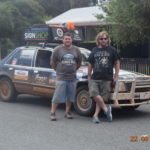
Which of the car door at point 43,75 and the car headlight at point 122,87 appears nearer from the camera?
the car headlight at point 122,87

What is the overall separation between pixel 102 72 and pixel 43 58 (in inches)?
96.4

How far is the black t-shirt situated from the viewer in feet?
31.7

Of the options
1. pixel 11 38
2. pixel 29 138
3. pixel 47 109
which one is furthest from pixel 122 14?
pixel 11 38

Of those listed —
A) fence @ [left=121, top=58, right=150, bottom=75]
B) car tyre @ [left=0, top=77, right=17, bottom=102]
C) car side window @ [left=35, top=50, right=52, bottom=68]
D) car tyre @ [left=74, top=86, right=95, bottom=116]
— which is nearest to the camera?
car tyre @ [left=74, top=86, right=95, bottom=116]

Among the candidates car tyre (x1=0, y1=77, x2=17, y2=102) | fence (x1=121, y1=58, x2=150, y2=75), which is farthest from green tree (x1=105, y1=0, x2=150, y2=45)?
car tyre (x1=0, y1=77, x2=17, y2=102)

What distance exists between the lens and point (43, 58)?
1168 cm

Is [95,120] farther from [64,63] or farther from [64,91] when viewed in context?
[64,63]

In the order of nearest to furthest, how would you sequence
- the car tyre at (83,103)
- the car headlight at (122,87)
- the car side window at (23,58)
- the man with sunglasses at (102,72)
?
the man with sunglasses at (102,72)
the car headlight at (122,87)
the car tyre at (83,103)
the car side window at (23,58)

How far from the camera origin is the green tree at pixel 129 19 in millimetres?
17734

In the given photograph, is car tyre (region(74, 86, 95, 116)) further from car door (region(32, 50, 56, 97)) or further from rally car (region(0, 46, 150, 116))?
car door (region(32, 50, 56, 97))

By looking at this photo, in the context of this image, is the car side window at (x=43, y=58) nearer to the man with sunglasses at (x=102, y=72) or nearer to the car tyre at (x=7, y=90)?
the car tyre at (x=7, y=90)

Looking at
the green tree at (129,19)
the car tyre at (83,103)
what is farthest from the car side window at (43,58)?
the green tree at (129,19)

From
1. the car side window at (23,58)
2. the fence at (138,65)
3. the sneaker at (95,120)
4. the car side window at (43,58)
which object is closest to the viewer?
the sneaker at (95,120)

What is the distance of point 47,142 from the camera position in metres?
7.81
